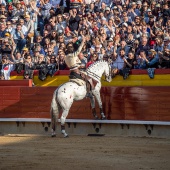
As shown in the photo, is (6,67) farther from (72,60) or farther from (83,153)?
(83,153)

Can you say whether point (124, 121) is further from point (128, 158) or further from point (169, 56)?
point (128, 158)

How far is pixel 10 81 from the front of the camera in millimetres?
19000

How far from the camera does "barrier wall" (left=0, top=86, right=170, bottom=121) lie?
1666 cm

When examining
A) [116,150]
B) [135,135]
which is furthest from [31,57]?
[116,150]

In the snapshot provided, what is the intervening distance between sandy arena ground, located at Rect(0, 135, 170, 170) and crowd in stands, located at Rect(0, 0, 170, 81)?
2.24 metres

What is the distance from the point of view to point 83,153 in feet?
43.8

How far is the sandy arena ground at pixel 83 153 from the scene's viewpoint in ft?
38.0

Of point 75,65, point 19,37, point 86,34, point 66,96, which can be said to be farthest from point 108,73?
point 19,37

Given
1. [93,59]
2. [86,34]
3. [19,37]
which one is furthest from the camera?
[19,37]

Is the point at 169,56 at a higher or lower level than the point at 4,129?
higher

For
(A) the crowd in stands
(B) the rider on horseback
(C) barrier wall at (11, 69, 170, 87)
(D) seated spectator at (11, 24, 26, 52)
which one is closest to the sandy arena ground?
(B) the rider on horseback

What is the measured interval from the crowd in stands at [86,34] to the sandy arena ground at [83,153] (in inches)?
88.2

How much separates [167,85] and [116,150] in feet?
13.0

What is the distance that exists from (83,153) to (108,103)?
13.6ft
